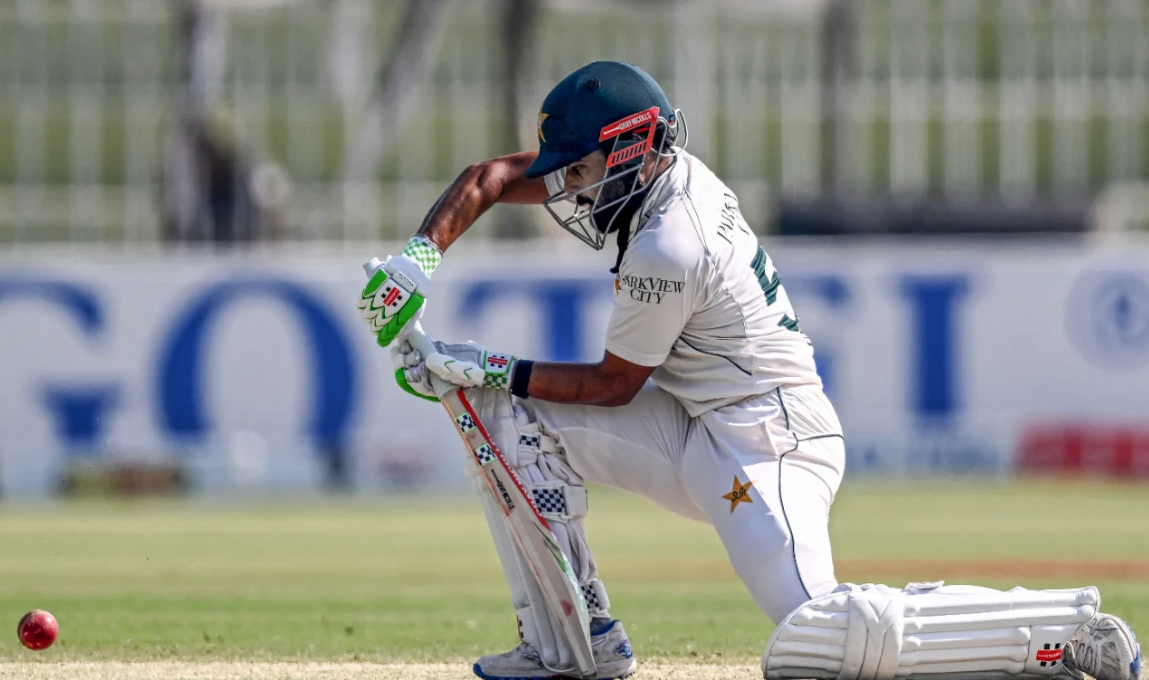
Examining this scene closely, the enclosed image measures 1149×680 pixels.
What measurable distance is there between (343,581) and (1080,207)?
11.3 m

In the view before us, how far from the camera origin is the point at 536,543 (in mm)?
5625

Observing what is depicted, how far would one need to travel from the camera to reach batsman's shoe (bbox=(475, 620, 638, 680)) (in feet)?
18.9

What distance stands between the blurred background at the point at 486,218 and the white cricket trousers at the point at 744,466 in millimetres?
9654

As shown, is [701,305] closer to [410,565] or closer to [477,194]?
[477,194]

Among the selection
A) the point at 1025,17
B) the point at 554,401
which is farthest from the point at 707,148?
the point at 554,401

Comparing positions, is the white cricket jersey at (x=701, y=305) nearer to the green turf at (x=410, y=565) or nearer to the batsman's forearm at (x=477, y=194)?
the batsman's forearm at (x=477, y=194)

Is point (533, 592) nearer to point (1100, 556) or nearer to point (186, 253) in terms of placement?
point (1100, 556)

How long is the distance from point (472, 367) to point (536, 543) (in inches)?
22.6

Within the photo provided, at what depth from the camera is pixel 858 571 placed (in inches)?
388

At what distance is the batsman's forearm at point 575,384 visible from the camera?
5738 mm

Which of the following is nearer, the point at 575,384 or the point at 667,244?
the point at 667,244

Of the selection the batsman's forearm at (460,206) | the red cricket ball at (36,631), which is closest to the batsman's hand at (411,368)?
the batsman's forearm at (460,206)

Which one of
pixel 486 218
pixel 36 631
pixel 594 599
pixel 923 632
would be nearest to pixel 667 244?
pixel 594 599

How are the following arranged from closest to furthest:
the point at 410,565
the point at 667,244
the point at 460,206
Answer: the point at 667,244, the point at 460,206, the point at 410,565
